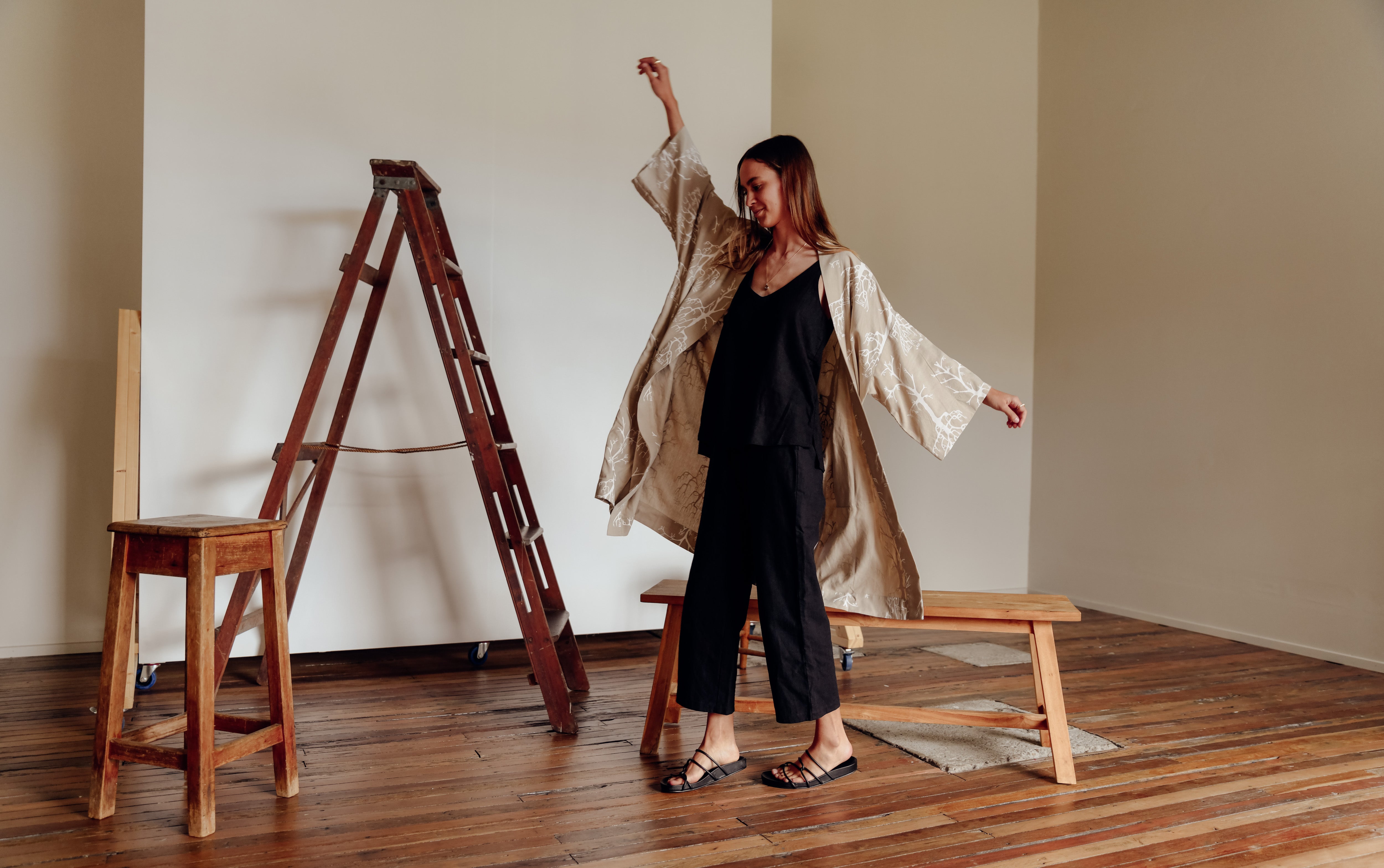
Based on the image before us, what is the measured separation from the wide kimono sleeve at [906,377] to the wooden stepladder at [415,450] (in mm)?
1109

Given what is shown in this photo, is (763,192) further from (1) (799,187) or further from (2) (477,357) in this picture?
(2) (477,357)

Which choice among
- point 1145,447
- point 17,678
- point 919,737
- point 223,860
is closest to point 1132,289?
point 1145,447

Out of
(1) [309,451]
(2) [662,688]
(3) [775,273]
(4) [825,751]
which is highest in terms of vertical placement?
(3) [775,273]

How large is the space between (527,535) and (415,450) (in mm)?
431

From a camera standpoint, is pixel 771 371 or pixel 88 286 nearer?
pixel 771 371

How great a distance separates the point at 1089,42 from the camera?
4840mm

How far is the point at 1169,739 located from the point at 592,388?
86.2 inches

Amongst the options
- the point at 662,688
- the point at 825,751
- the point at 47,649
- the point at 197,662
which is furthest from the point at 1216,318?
the point at 47,649

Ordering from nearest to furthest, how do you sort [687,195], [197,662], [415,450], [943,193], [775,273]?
[197,662] → [775,273] → [687,195] → [415,450] → [943,193]

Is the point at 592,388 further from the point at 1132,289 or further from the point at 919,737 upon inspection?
the point at 1132,289

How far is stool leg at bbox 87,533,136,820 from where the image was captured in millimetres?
1911

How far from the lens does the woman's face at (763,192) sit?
2.21 m

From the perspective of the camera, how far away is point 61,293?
11.2 ft

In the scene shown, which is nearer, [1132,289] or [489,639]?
[489,639]
